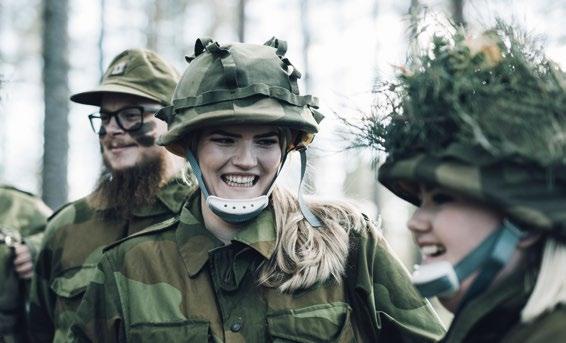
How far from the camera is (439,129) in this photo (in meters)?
2.52

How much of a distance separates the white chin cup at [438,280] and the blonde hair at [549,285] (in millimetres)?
248

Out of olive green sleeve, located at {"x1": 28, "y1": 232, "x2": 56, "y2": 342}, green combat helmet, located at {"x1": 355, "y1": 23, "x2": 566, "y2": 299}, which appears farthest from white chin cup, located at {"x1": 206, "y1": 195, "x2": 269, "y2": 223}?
olive green sleeve, located at {"x1": 28, "y1": 232, "x2": 56, "y2": 342}

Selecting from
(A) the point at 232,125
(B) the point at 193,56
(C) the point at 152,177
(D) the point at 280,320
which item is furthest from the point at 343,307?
(C) the point at 152,177

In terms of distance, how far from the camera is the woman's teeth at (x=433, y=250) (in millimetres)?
2607

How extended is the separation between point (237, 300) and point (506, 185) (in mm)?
1690

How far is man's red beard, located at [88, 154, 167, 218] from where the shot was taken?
5008 mm

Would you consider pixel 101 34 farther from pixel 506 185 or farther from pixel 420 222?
pixel 506 185

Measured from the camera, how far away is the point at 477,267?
8.01 ft

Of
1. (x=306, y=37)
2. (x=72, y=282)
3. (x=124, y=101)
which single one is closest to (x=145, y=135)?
(x=124, y=101)

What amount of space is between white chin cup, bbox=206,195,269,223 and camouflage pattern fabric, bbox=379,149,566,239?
1366 mm

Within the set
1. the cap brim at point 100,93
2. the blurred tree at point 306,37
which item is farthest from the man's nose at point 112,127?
the blurred tree at point 306,37

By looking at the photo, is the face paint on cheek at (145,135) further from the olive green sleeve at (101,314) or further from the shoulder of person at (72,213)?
the olive green sleeve at (101,314)

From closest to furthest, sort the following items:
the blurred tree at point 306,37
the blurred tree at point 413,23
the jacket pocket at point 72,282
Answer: the blurred tree at point 413,23 < the jacket pocket at point 72,282 < the blurred tree at point 306,37

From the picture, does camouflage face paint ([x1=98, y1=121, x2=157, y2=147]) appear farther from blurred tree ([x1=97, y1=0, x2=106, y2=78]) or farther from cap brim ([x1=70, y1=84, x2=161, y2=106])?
blurred tree ([x1=97, y1=0, x2=106, y2=78])
